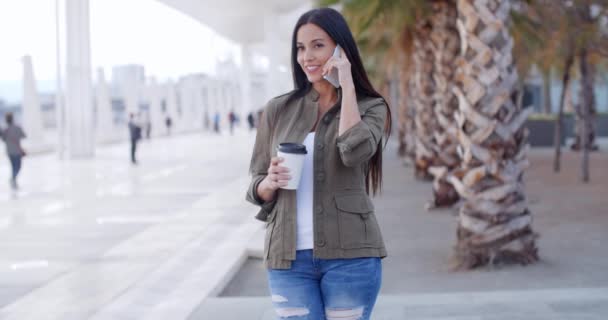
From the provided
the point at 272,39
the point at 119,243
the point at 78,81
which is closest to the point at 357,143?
the point at 119,243

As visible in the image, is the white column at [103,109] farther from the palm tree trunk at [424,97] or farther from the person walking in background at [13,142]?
the palm tree trunk at [424,97]

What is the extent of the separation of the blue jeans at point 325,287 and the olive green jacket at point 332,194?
0.03 meters

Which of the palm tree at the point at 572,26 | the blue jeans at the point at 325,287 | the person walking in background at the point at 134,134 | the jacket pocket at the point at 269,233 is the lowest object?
the person walking in background at the point at 134,134

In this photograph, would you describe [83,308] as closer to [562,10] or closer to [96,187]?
[96,187]

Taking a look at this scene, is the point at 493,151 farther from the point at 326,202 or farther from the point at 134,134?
the point at 134,134

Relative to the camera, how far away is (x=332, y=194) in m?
2.38

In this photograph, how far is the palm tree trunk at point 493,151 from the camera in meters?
6.40

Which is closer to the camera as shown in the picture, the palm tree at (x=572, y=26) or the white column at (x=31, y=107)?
the palm tree at (x=572, y=26)

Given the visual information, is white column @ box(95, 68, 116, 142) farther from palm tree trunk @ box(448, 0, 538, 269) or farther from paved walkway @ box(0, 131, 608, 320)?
palm tree trunk @ box(448, 0, 538, 269)

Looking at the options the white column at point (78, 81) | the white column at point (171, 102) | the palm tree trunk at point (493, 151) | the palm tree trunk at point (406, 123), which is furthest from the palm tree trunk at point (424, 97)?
the white column at point (171, 102)

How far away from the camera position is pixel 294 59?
8.67ft

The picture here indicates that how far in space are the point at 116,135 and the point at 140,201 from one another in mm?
23321

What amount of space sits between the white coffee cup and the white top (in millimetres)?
96

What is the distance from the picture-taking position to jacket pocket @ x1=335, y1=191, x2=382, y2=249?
237 centimetres
